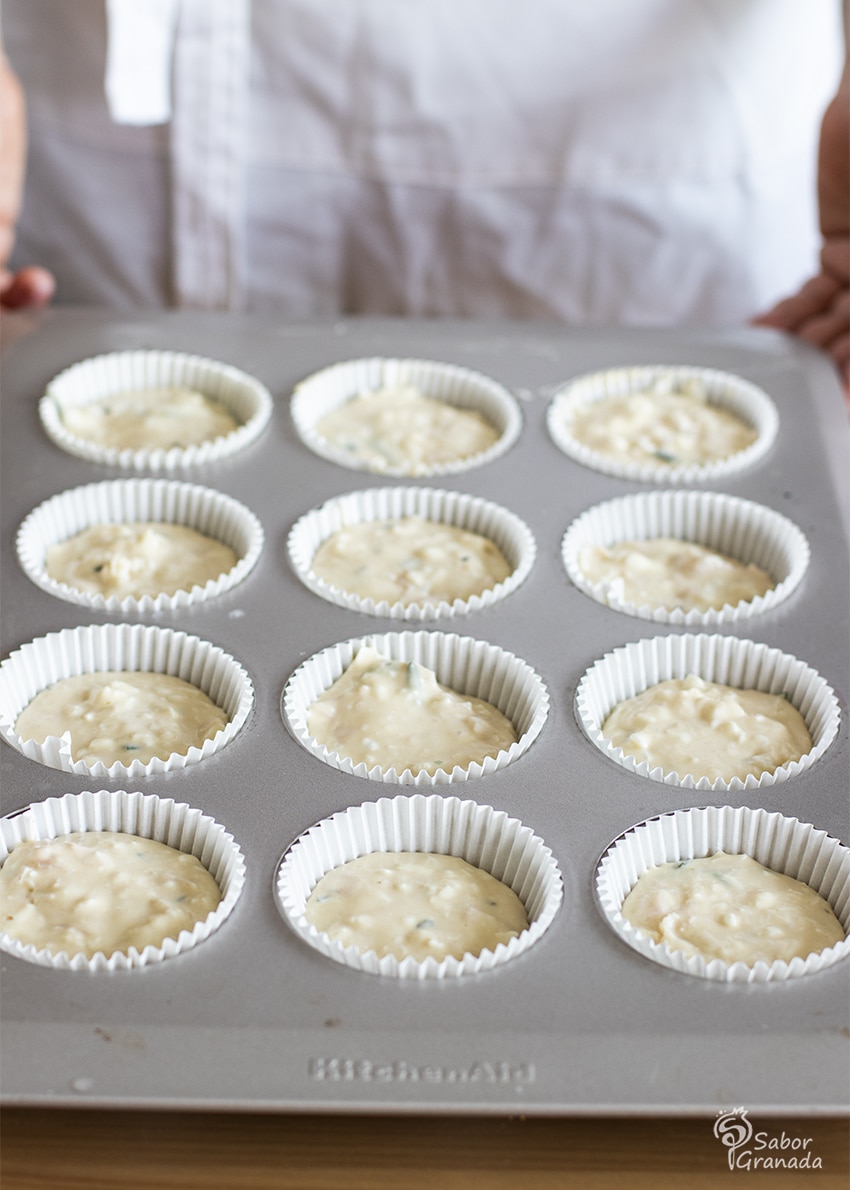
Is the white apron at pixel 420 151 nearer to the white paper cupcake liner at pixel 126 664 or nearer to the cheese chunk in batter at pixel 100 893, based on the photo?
the white paper cupcake liner at pixel 126 664

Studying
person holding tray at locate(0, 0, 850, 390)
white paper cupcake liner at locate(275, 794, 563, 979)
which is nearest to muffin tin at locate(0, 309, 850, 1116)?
white paper cupcake liner at locate(275, 794, 563, 979)

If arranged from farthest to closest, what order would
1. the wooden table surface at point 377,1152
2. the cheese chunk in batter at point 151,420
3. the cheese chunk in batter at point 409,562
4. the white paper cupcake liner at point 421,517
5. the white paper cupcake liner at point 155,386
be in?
the cheese chunk in batter at point 151,420, the white paper cupcake liner at point 155,386, the cheese chunk in batter at point 409,562, the white paper cupcake liner at point 421,517, the wooden table surface at point 377,1152

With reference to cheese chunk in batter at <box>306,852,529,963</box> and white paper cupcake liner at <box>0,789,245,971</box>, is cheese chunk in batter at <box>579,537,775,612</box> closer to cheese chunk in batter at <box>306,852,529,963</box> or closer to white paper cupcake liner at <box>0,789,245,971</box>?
cheese chunk in batter at <box>306,852,529,963</box>

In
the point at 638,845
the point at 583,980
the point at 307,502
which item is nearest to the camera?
the point at 583,980

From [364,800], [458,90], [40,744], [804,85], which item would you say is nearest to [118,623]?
[40,744]

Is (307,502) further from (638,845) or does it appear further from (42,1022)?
(42,1022)

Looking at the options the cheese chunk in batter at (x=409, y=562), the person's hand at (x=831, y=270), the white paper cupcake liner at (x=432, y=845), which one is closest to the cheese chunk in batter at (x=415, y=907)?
the white paper cupcake liner at (x=432, y=845)
